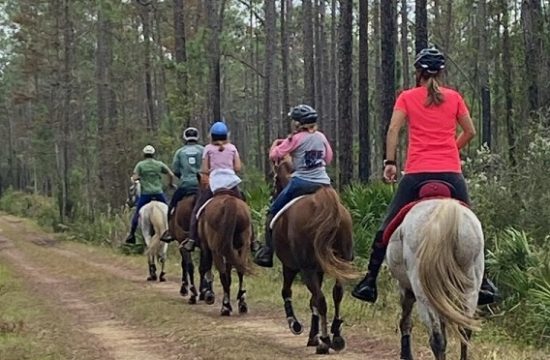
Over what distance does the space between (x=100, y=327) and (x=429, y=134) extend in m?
6.38

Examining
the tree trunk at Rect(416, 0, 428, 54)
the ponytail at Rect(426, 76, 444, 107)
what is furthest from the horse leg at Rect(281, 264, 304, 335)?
the tree trunk at Rect(416, 0, 428, 54)

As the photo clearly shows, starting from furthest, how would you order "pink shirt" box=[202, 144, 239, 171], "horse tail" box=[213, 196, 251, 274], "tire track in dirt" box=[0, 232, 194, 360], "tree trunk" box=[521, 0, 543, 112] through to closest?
"tree trunk" box=[521, 0, 543, 112]
"pink shirt" box=[202, 144, 239, 171]
"horse tail" box=[213, 196, 251, 274]
"tire track in dirt" box=[0, 232, 194, 360]

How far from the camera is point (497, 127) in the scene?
46125mm

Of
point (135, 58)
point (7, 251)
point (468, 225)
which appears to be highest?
point (135, 58)

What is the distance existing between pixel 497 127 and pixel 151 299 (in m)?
33.5

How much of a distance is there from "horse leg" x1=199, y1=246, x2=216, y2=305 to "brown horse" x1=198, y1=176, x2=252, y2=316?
2.69ft

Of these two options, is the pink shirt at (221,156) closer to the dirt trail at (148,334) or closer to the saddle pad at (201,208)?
the saddle pad at (201,208)

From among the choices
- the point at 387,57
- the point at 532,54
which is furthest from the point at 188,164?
the point at 532,54

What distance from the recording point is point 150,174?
18.3 m

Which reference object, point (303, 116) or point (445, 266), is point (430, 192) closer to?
point (445, 266)

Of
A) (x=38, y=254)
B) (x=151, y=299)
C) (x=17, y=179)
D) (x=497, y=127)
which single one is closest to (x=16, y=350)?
(x=151, y=299)

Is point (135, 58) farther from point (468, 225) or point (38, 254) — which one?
point (468, 225)

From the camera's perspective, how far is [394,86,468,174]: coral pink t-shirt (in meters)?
7.84

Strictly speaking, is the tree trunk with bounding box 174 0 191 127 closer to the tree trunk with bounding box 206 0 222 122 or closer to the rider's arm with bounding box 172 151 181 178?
the tree trunk with bounding box 206 0 222 122
